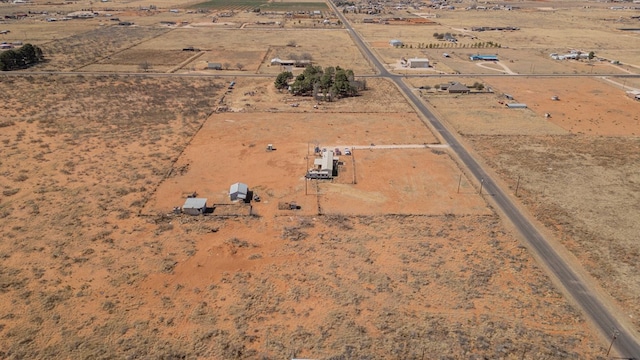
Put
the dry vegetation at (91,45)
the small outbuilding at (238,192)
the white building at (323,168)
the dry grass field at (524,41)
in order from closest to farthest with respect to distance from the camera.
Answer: the small outbuilding at (238,192) < the white building at (323,168) < the dry vegetation at (91,45) < the dry grass field at (524,41)

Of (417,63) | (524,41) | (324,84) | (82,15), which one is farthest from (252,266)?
(82,15)

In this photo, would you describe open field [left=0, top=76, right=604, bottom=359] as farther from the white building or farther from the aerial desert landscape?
the white building

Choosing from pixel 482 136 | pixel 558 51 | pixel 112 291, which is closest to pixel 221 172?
pixel 112 291

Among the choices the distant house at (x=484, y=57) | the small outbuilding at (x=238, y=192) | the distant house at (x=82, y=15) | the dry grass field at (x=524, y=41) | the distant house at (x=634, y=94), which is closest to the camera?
the small outbuilding at (x=238, y=192)

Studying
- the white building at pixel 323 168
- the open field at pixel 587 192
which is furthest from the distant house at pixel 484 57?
the white building at pixel 323 168

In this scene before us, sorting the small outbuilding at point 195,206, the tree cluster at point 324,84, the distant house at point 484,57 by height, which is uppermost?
the distant house at point 484,57

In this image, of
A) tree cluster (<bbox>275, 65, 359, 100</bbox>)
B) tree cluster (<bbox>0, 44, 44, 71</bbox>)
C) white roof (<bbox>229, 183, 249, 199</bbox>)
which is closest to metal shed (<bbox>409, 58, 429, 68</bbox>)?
tree cluster (<bbox>275, 65, 359, 100</bbox>)

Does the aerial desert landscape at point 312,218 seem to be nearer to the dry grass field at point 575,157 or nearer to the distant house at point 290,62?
the dry grass field at point 575,157
